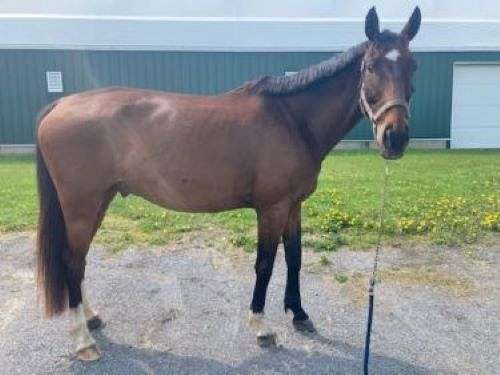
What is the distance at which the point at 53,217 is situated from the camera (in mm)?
3447

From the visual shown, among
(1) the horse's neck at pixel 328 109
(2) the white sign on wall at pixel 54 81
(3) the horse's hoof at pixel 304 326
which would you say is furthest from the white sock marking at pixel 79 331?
(2) the white sign on wall at pixel 54 81

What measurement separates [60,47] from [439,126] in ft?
37.6

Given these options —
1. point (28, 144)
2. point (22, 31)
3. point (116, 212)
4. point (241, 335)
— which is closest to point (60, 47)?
point (22, 31)

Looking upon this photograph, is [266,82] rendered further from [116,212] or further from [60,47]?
[60,47]

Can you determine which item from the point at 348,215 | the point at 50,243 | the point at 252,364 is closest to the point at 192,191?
the point at 50,243

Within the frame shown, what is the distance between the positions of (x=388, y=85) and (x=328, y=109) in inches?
23.0

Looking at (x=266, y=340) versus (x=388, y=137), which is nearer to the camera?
(x=388, y=137)

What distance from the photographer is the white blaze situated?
9.47 ft

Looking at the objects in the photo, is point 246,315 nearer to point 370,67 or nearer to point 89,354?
point 89,354

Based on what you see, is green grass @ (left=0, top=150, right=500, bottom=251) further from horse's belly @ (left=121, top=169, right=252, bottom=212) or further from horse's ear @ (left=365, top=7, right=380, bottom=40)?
horse's ear @ (left=365, top=7, right=380, bottom=40)

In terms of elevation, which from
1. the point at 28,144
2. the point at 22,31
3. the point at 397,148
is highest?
the point at 22,31

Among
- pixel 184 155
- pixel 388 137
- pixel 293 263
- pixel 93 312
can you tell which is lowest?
pixel 93 312

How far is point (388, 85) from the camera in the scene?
2.88m

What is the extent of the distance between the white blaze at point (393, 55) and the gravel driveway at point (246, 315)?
194cm
